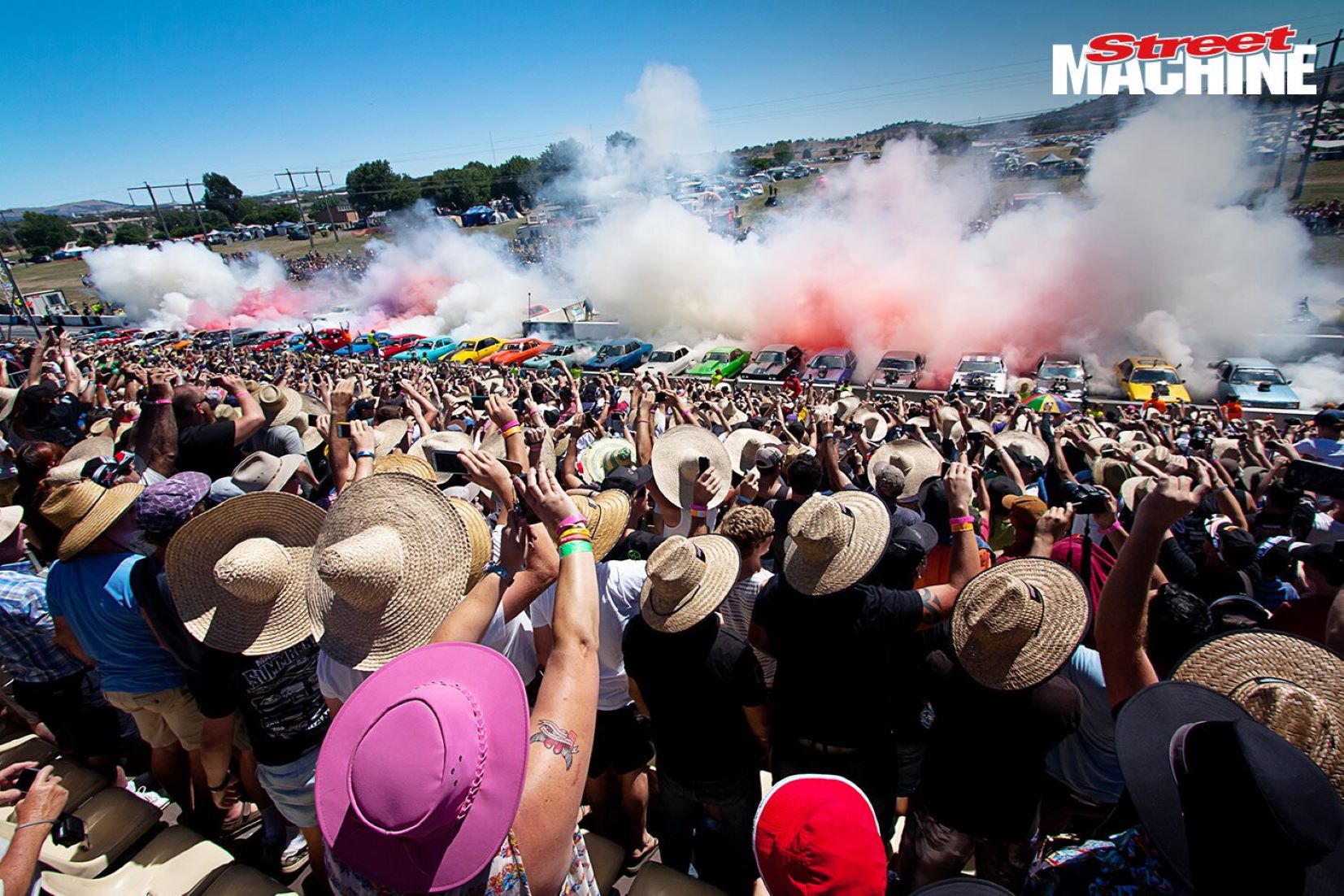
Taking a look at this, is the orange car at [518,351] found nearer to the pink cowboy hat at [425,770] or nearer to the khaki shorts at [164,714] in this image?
the khaki shorts at [164,714]

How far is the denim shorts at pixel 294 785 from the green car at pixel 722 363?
20.8 meters

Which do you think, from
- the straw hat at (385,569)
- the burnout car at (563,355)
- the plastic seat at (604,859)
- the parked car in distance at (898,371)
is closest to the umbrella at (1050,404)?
the parked car in distance at (898,371)

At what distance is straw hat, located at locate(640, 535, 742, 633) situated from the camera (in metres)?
2.36

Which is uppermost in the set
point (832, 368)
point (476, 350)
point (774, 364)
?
point (476, 350)

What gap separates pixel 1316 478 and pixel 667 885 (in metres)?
5.41

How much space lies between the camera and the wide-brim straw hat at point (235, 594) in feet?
8.16

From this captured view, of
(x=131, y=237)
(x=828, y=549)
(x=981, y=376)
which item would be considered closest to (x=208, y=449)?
(x=828, y=549)

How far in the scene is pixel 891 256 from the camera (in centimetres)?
2639

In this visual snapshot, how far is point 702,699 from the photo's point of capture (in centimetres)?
250

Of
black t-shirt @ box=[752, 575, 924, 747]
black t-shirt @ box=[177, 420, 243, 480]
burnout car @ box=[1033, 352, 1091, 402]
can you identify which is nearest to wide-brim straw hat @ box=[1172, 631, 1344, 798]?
black t-shirt @ box=[752, 575, 924, 747]

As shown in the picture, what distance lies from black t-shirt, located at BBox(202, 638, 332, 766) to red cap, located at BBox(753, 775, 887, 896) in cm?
218

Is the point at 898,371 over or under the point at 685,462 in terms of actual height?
Answer: under

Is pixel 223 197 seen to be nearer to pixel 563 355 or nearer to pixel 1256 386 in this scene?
pixel 563 355

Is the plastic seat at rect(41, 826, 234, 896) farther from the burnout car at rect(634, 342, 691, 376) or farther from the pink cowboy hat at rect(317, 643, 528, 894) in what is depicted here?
the burnout car at rect(634, 342, 691, 376)
